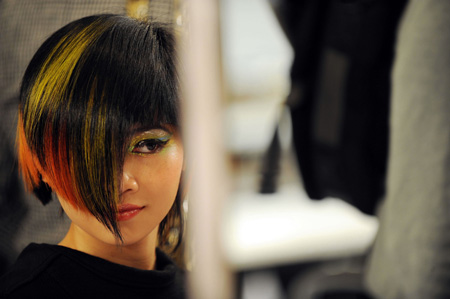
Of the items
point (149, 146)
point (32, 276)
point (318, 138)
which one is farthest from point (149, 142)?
point (318, 138)

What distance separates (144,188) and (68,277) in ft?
0.22

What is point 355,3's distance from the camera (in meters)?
0.43

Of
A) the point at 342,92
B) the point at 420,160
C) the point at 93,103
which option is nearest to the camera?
the point at 93,103

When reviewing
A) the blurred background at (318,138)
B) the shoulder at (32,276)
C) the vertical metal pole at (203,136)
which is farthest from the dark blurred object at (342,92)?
the shoulder at (32,276)

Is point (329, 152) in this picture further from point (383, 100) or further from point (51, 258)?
point (51, 258)

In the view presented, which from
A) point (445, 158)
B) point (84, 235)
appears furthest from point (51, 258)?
point (445, 158)

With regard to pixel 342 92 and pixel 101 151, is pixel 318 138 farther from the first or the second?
pixel 101 151

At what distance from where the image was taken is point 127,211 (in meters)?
0.22

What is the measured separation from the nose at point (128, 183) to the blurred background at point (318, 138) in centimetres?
4

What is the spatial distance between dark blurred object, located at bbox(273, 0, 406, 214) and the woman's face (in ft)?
1.02

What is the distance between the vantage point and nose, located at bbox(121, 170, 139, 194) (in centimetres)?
22

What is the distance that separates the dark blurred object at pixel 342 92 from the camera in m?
0.43

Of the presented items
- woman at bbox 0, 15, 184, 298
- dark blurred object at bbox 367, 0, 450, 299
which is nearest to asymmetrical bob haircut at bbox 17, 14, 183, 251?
woman at bbox 0, 15, 184, 298

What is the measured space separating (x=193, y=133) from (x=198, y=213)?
0.05 m
